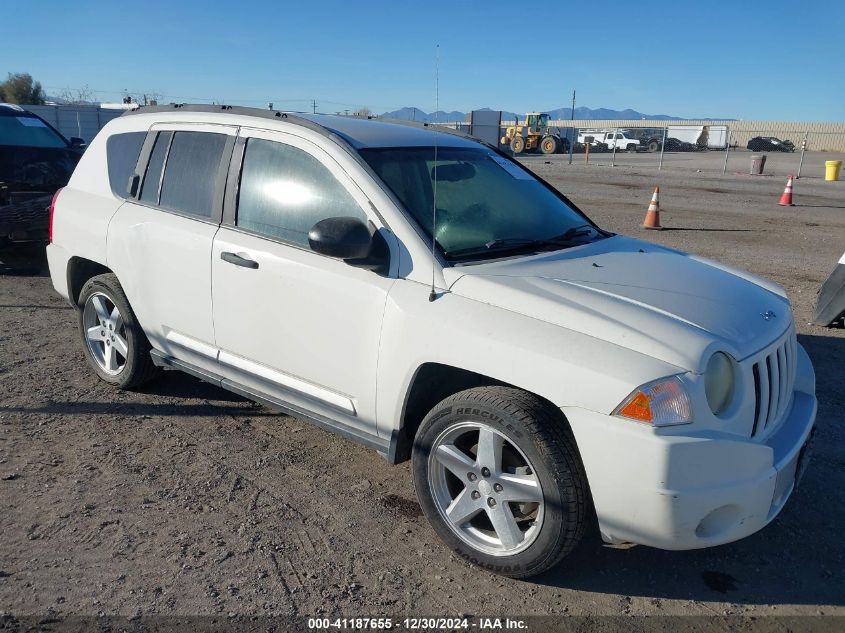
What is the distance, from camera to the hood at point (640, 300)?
9.27ft

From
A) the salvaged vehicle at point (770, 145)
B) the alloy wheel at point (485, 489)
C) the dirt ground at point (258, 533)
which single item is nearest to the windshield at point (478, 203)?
the alloy wheel at point (485, 489)

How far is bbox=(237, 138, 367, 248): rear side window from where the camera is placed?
3.65m

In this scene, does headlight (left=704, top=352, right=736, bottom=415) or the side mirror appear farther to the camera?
the side mirror

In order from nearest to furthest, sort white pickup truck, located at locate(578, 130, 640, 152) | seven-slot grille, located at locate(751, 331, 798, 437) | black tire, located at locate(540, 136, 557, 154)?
seven-slot grille, located at locate(751, 331, 798, 437) < black tire, located at locate(540, 136, 557, 154) < white pickup truck, located at locate(578, 130, 640, 152)

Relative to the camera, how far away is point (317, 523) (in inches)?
138

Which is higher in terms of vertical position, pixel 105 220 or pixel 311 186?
pixel 311 186

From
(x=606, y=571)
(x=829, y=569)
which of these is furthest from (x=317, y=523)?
Answer: (x=829, y=569)

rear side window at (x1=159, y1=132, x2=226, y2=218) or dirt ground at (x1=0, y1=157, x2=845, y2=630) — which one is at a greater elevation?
rear side window at (x1=159, y1=132, x2=226, y2=218)

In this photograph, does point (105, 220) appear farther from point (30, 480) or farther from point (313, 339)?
point (313, 339)

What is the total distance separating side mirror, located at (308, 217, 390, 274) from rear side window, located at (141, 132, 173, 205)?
1772 mm

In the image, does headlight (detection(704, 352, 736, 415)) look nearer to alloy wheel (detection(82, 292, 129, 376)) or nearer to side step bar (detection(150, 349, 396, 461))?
side step bar (detection(150, 349, 396, 461))

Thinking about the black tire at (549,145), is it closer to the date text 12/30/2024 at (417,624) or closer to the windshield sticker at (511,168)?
the windshield sticker at (511,168)

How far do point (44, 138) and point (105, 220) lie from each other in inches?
260

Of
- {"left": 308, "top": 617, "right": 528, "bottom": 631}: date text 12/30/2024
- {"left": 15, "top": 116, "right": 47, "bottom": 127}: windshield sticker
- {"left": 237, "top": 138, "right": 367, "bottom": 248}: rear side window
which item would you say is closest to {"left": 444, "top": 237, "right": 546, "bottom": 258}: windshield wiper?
{"left": 237, "top": 138, "right": 367, "bottom": 248}: rear side window
